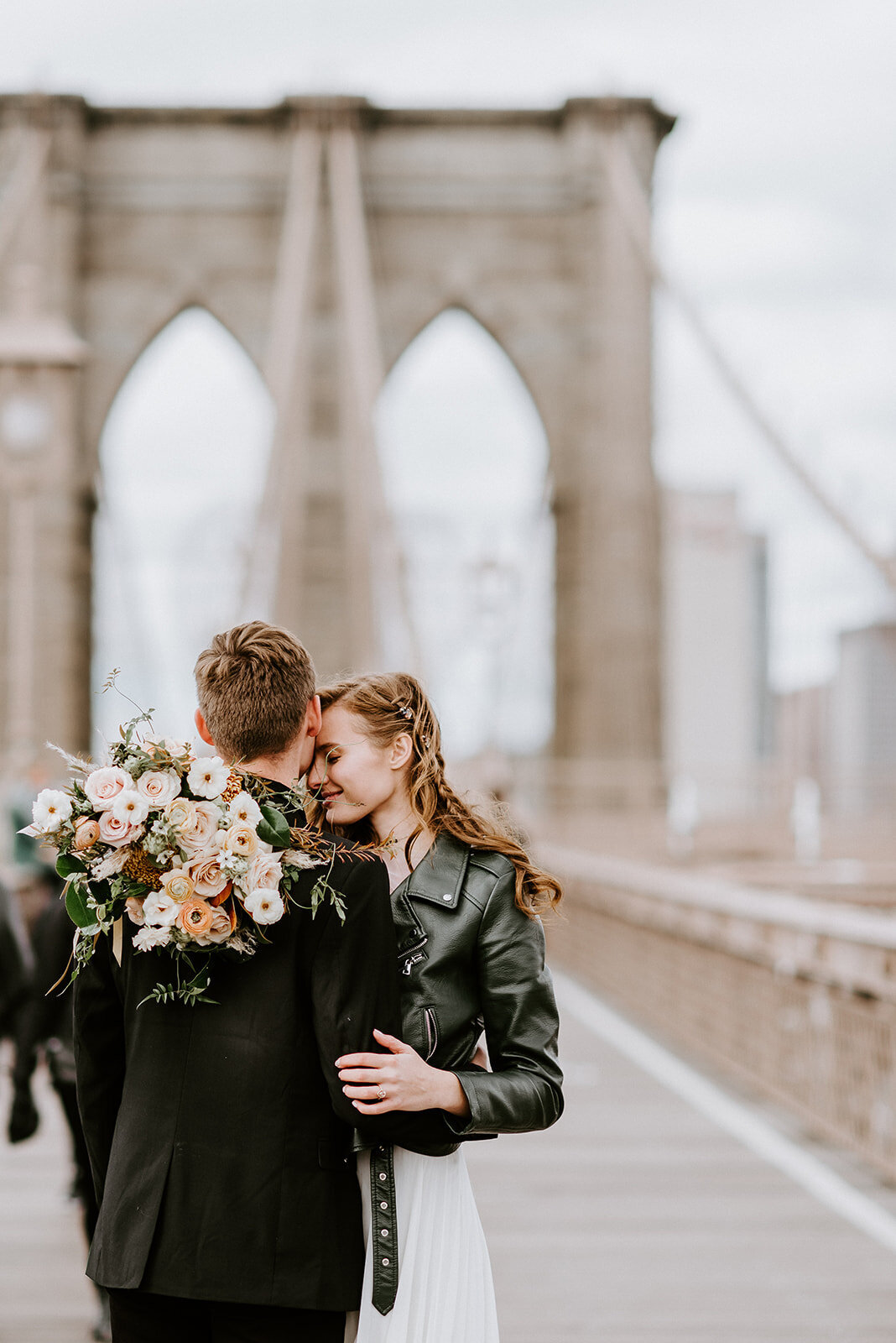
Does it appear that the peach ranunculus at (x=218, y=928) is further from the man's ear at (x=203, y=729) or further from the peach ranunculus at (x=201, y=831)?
the man's ear at (x=203, y=729)

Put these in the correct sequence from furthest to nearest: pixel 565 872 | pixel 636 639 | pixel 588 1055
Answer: pixel 636 639 < pixel 565 872 < pixel 588 1055

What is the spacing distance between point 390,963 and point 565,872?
41.8 ft

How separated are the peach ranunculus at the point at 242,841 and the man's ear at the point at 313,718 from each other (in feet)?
0.76

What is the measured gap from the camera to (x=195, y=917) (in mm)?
1969

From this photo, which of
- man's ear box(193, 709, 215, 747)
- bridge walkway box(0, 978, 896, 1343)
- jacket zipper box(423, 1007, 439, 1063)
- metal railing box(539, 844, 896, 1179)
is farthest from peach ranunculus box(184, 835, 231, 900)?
metal railing box(539, 844, 896, 1179)

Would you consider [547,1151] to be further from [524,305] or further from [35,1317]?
[524,305]

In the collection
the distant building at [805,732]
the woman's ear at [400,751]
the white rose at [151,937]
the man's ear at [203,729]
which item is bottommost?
the white rose at [151,937]

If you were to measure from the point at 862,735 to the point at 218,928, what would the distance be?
23951 millimetres

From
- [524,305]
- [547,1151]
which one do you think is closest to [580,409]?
[524,305]

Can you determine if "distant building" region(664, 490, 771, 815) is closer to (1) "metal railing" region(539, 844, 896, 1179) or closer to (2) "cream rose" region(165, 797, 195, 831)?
(1) "metal railing" region(539, 844, 896, 1179)

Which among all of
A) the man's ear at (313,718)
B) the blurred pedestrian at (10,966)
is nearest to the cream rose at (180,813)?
the man's ear at (313,718)

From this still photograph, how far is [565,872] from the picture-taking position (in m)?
14.7

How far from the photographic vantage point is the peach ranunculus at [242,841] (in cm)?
197

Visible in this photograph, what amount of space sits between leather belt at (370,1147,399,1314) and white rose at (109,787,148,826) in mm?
491
